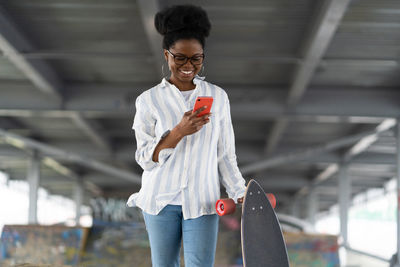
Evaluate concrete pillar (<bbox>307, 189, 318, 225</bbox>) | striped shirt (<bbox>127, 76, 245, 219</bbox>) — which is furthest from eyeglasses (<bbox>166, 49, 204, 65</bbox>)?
concrete pillar (<bbox>307, 189, 318, 225</bbox>)

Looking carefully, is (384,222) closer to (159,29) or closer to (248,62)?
(248,62)

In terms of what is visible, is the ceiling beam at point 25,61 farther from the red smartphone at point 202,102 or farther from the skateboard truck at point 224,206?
the skateboard truck at point 224,206

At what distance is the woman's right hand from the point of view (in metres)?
2.06

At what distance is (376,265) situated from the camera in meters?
9.37

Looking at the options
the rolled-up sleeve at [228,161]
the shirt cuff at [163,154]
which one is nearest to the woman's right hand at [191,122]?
the shirt cuff at [163,154]

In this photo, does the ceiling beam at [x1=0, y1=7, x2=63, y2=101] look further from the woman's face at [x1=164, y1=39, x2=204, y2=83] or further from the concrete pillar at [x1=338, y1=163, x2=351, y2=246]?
the concrete pillar at [x1=338, y1=163, x2=351, y2=246]

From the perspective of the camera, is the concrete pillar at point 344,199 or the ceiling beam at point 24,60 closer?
the ceiling beam at point 24,60

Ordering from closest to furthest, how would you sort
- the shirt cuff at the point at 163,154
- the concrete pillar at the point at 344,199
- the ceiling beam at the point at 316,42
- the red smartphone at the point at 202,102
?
1. the red smartphone at the point at 202,102
2. the shirt cuff at the point at 163,154
3. the ceiling beam at the point at 316,42
4. the concrete pillar at the point at 344,199

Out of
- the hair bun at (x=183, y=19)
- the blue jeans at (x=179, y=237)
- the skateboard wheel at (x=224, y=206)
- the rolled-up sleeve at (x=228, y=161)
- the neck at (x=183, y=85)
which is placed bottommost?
the blue jeans at (x=179, y=237)

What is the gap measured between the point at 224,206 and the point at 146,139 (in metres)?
0.45

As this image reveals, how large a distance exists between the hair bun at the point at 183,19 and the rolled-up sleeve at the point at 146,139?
0.34 meters

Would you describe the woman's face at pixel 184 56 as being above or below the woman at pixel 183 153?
above

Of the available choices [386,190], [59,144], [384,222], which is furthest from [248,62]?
[384,222]

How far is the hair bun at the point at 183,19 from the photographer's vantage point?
215cm
